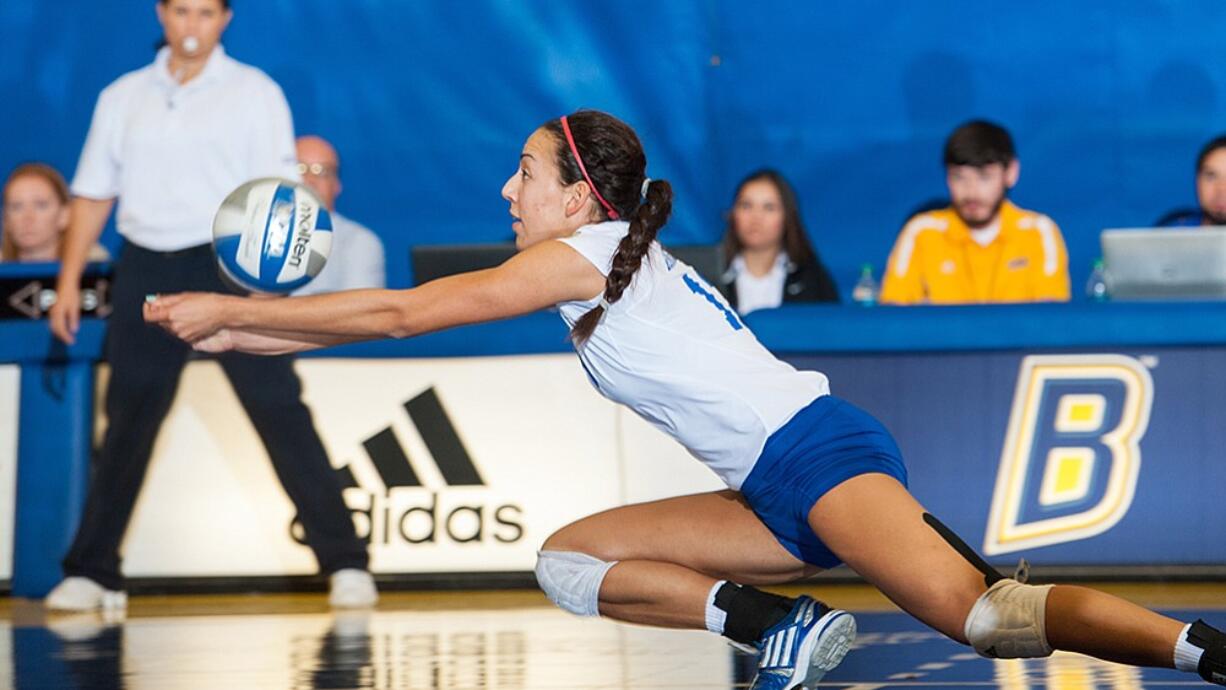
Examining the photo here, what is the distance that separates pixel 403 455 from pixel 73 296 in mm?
1431

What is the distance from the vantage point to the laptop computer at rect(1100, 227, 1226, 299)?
729cm

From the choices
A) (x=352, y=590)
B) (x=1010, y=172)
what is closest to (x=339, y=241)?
(x=352, y=590)


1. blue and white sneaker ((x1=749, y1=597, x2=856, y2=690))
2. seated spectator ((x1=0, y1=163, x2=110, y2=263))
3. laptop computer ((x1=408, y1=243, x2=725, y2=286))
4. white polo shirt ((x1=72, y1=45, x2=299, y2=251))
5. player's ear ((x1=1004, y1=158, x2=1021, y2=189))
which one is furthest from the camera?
seated spectator ((x1=0, y1=163, x2=110, y2=263))

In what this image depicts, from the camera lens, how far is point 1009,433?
23.5ft

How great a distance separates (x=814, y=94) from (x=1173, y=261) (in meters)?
3.03

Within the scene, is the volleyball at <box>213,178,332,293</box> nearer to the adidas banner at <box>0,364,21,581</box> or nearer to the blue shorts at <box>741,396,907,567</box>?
the blue shorts at <box>741,396,907,567</box>

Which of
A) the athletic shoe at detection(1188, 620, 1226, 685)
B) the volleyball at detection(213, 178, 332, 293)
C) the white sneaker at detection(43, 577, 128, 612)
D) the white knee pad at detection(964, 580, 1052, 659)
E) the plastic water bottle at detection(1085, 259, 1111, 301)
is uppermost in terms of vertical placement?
the plastic water bottle at detection(1085, 259, 1111, 301)

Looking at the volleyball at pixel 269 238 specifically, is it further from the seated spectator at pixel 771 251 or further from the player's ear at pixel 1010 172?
the player's ear at pixel 1010 172

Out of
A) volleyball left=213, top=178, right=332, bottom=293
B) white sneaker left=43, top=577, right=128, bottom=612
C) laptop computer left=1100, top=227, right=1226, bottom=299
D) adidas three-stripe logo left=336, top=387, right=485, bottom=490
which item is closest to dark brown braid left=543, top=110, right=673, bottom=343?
volleyball left=213, top=178, right=332, bottom=293

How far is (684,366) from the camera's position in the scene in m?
4.23

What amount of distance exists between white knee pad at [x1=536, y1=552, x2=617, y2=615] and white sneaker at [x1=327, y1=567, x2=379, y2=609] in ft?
9.12

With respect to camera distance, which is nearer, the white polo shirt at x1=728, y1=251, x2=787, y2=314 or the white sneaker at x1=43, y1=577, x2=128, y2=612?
the white sneaker at x1=43, y1=577, x2=128, y2=612

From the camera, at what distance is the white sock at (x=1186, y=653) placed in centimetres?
373

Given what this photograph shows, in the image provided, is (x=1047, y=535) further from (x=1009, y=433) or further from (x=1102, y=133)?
(x=1102, y=133)
